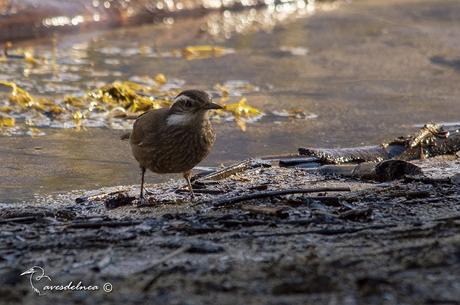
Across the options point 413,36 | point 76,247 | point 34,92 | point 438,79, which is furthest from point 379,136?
point 413,36

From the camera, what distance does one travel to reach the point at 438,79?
10930mm

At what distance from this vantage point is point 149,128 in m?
6.62

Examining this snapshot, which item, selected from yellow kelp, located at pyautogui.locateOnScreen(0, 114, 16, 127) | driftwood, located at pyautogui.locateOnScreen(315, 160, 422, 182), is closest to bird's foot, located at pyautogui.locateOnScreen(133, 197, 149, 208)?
driftwood, located at pyautogui.locateOnScreen(315, 160, 422, 182)

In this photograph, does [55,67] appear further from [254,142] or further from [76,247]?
[76,247]

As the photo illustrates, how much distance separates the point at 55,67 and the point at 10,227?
595 centimetres

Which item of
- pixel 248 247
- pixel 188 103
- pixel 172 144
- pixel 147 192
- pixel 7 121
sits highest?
pixel 188 103

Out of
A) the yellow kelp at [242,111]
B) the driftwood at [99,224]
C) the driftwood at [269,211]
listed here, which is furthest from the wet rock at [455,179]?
the yellow kelp at [242,111]

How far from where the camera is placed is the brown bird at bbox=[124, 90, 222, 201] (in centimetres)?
647

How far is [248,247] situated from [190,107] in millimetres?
1843

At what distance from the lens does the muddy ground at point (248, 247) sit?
4.18 metres

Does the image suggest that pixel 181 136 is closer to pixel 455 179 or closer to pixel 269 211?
pixel 269 211

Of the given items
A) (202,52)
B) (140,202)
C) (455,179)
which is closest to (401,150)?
(455,179)

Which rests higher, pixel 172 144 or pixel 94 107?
pixel 172 144

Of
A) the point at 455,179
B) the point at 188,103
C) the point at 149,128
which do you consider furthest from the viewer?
the point at 149,128
